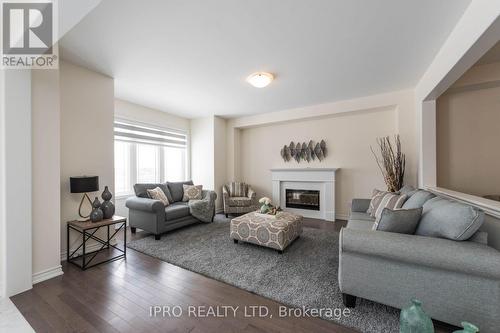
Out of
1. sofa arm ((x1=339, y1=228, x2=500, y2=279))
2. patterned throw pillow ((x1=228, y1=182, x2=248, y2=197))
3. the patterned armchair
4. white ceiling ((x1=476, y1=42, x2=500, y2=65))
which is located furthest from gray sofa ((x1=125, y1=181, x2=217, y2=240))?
white ceiling ((x1=476, y1=42, x2=500, y2=65))

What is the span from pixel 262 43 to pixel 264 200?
2.15 meters

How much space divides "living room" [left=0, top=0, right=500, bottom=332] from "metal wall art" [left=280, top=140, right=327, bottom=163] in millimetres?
413

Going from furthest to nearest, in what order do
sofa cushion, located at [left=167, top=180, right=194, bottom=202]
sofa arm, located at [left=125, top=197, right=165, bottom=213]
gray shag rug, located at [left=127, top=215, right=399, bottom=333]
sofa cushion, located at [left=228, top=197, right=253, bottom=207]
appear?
sofa cushion, located at [left=228, top=197, right=253, bottom=207], sofa cushion, located at [left=167, top=180, right=194, bottom=202], sofa arm, located at [left=125, top=197, right=165, bottom=213], gray shag rug, located at [left=127, top=215, right=399, bottom=333]

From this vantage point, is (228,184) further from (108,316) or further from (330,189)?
(108,316)

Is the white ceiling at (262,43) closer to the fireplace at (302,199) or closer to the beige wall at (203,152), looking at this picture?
the beige wall at (203,152)

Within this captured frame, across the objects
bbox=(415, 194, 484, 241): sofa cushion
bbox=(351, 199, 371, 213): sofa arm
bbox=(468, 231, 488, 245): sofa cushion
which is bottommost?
bbox=(351, 199, 371, 213): sofa arm

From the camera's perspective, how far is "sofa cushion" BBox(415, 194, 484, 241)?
4.74 ft

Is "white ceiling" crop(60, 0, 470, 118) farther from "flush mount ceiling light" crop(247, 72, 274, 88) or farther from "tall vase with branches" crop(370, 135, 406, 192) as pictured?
"tall vase with branches" crop(370, 135, 406, 192)

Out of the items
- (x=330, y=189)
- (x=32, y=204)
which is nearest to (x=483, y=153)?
(x=330, y=189)

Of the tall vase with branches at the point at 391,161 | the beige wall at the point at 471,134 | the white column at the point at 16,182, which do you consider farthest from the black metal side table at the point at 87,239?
the beige wall at the point at 471,134

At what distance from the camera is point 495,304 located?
128 cm

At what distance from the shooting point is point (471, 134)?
3.18 metres

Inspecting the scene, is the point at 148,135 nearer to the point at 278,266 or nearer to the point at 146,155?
the point at 146,155

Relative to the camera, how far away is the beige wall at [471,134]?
3035mm
